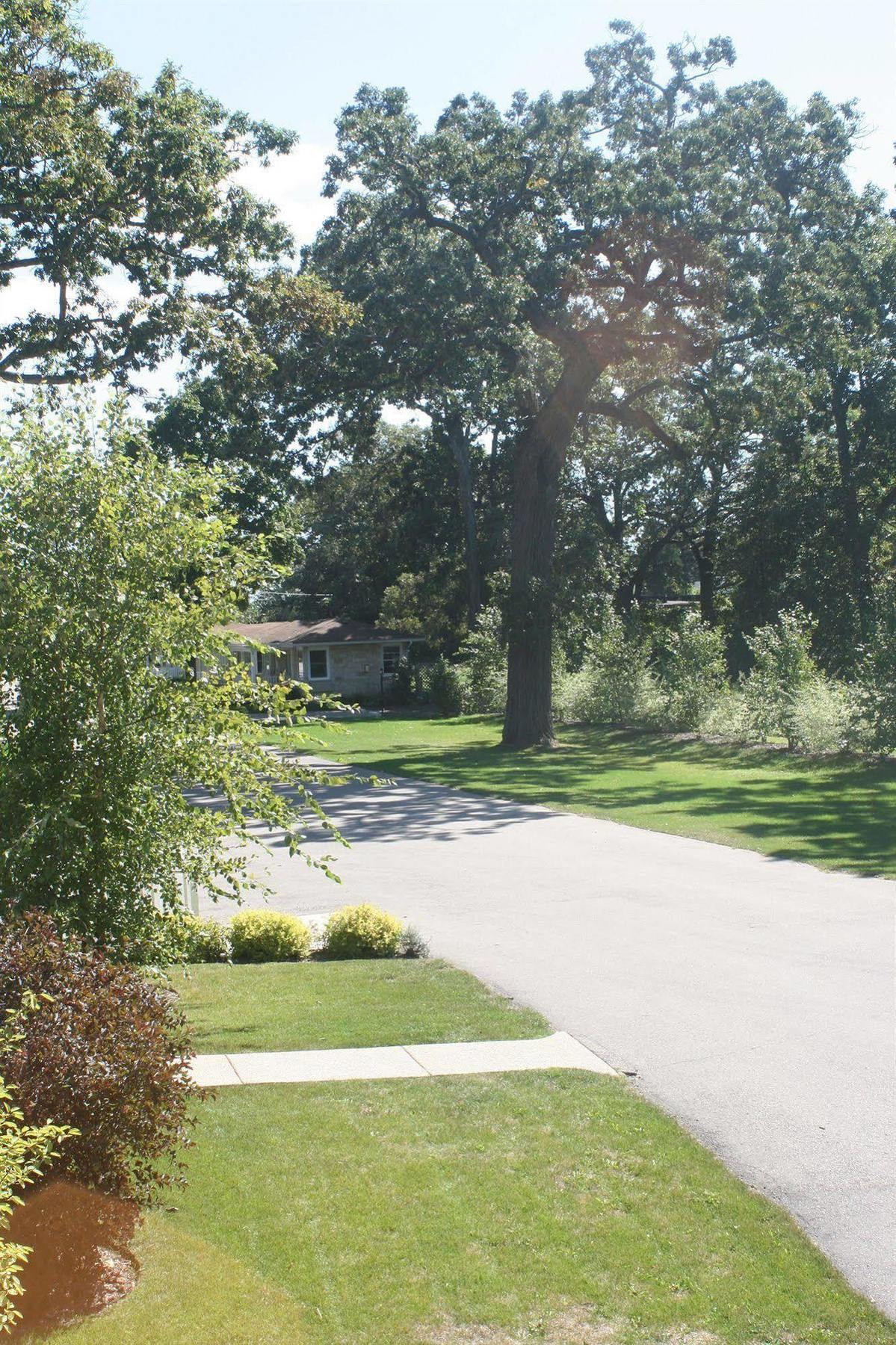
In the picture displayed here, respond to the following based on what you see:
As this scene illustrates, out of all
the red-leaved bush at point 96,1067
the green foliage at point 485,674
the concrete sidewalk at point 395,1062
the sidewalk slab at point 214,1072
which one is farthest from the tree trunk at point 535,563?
the red-leaved bush at point 96,1067

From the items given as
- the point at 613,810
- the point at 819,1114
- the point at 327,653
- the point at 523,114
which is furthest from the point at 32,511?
the point at 327,653

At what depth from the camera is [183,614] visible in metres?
6.98

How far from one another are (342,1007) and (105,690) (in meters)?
2.98

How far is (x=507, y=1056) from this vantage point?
727cm

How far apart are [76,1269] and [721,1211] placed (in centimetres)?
264

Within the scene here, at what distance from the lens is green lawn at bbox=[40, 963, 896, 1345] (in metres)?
4.29

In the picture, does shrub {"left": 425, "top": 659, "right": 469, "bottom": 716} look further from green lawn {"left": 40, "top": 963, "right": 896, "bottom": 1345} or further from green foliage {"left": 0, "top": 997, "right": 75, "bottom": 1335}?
green foliage {"left": 0, "top": 997, "right": 75, "bottom": 1335}

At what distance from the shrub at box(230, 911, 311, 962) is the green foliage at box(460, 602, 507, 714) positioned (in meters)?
33.5

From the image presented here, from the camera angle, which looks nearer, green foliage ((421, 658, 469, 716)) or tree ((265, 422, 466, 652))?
green foliage ((421, 658, 469, 716))

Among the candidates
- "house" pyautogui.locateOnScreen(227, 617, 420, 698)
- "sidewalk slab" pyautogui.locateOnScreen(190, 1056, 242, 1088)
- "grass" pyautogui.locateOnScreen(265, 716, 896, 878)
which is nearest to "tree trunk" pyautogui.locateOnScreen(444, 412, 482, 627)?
"house" pyautogui.locateOnScreen(227, 617, 420, 698)

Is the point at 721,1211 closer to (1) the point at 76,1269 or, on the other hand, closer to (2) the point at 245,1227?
(2) the point at 245,1227

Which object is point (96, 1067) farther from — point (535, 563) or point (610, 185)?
point (535, 563)

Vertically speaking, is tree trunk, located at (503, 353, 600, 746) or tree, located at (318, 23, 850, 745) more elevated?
tree, located at (318, 23, 850, 745)

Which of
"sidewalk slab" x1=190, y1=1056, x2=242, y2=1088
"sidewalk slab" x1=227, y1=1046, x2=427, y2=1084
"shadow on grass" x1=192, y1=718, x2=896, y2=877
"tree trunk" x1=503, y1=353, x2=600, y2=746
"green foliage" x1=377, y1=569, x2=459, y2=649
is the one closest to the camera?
"sidewalk slab" x1=190, y1=1056, x2=242, y2=1088
